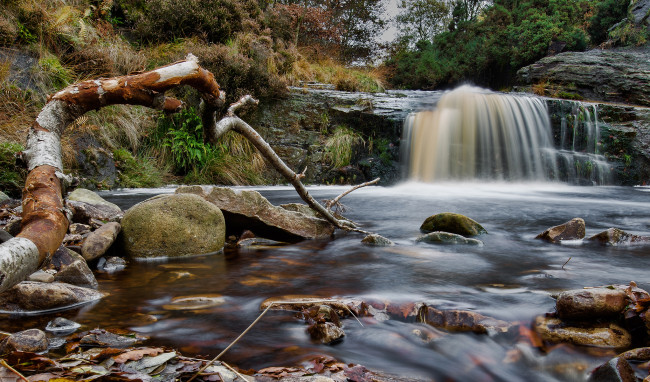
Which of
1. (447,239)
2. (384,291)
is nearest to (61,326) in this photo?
(384,291)

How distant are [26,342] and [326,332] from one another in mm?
1290

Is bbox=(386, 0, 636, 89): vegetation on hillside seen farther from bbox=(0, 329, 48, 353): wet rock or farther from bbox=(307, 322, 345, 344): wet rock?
bbox=(0, 329, 48, 353): wet rock

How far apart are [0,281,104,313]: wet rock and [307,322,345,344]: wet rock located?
1.42 meters

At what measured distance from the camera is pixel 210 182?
9.74m

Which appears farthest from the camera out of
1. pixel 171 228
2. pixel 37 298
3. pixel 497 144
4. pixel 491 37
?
pixel 491 37

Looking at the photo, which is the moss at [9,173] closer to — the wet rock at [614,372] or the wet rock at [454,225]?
the wet rock at [454,225]

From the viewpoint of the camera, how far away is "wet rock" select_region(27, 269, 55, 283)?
253cm

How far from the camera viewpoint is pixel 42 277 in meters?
2.57

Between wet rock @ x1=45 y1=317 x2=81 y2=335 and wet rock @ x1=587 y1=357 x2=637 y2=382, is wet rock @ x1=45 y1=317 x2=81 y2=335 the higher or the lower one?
the higher one

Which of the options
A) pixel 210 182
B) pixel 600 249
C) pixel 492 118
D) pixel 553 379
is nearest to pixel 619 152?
pixel 492 118

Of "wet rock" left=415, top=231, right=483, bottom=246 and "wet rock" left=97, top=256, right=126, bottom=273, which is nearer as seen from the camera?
"wet rock" left=97, top=256, right=126, bottom=273

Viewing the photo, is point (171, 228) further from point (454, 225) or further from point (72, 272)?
point (454, 225)

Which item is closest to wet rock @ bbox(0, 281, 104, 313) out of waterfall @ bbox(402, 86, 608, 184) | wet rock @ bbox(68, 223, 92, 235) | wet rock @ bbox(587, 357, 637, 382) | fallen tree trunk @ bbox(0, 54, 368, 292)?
fallen tree trunk @ bbox(0, 54, 368, 292)

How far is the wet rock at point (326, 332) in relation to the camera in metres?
2.04
